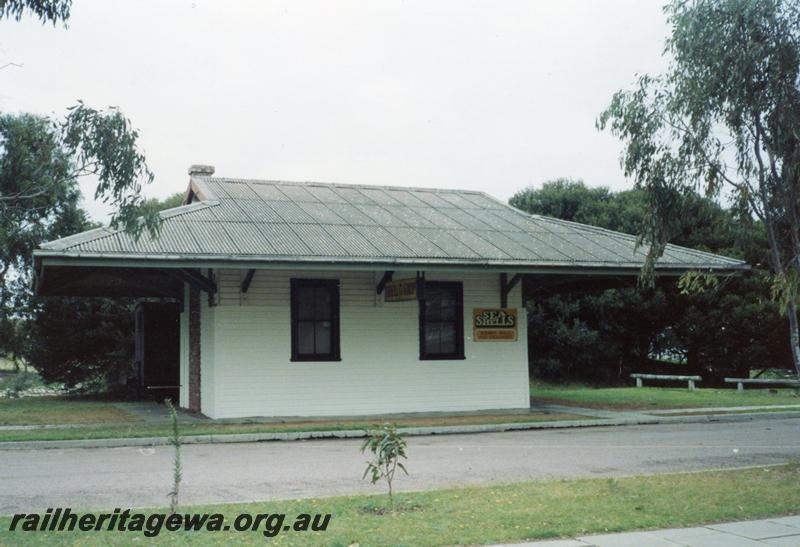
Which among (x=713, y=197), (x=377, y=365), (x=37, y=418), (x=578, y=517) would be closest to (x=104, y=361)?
(x=37, y=418)

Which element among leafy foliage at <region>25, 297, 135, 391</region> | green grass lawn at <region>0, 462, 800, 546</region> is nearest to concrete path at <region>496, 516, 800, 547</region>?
green grass lawn at <region>0, 462, 800, 546</region>

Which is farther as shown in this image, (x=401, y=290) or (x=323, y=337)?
(x=323, y=337)

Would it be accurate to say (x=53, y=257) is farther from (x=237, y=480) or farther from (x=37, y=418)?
(x=237, y=480)

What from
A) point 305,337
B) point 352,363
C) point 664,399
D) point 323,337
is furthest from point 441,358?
point 664,399

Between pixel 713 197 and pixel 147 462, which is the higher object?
pixel 713 197

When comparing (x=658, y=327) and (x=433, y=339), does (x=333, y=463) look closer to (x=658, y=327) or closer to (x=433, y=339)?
(x=433, y=339)

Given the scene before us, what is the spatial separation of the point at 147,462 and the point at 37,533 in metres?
4.76

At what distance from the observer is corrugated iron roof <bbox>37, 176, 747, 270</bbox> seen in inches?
648

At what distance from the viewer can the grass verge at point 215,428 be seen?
46.5 feet

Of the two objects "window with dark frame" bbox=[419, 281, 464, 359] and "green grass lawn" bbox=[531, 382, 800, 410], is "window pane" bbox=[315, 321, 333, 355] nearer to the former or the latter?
"window with dark frame" bbox=[419, 281, 464, 359]

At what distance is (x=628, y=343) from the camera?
121ft

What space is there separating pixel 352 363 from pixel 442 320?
2385 mm

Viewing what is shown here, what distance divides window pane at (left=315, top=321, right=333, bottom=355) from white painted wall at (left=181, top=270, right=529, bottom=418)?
29 centimetres

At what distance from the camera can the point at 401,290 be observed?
17938 millimetres
